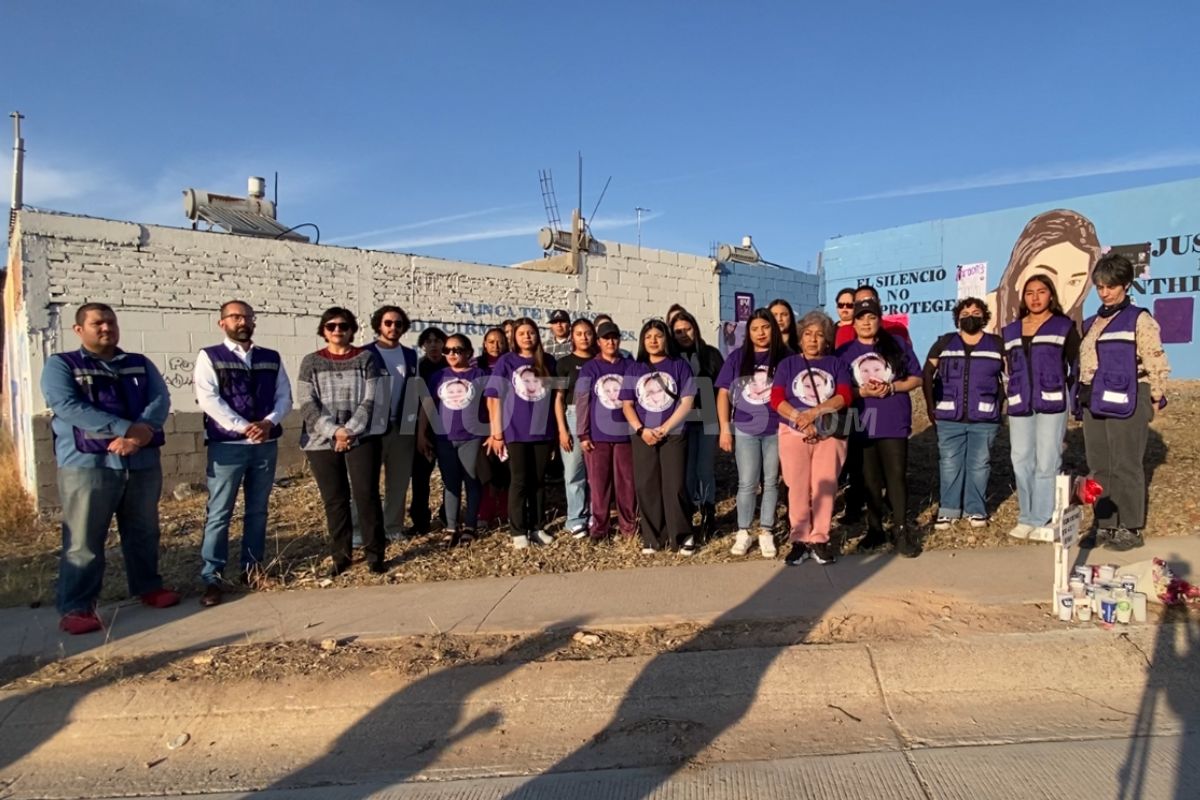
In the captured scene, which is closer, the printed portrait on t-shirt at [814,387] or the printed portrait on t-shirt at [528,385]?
the printed portrait on t-shirt at [814,387]

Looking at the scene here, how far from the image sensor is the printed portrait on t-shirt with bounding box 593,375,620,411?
234 inches

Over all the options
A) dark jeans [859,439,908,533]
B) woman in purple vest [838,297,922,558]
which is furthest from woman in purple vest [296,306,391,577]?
dark jeans [859,439,908,533]

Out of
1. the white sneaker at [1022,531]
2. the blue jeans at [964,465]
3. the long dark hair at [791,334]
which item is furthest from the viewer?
the long dark hair at [791,334]

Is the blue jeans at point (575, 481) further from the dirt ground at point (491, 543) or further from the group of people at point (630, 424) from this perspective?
the dirt ground at point (491, 543)

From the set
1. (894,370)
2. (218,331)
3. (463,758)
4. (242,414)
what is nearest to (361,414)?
(242,414)

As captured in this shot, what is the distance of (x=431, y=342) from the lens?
22.6ft

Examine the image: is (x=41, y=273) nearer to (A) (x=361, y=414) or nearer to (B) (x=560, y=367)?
(A) (x=361, y=414)

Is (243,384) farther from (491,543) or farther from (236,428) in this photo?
(491,543)

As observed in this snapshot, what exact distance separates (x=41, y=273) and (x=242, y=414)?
4464 millimetres

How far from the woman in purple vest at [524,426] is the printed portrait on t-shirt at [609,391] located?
49 centimetres

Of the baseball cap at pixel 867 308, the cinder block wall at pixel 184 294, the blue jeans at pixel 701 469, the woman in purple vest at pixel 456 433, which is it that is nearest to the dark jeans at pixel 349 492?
the woman in purple vest at pixel 456 433

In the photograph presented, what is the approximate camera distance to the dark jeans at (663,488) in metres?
5.79

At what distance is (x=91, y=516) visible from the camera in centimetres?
466

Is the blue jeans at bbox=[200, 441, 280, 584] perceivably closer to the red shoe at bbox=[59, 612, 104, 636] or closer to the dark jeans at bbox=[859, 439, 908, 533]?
the red shoe at bbox=[59, 612, 104, 636]
